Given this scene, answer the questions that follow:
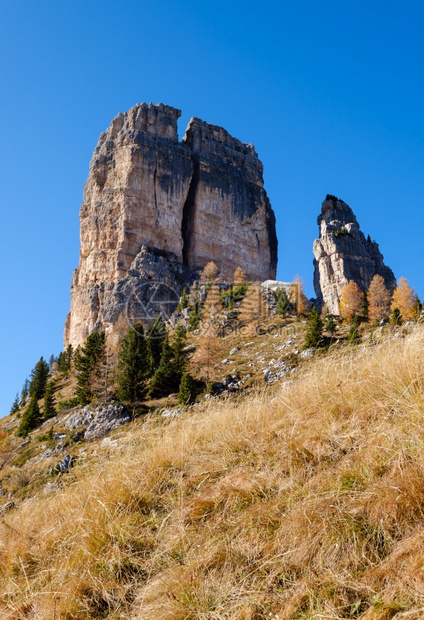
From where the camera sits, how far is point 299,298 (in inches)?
1941

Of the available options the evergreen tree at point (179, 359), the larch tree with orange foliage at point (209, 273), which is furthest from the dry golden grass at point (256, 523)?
the larch tree with orange foliage at point (209, 273)

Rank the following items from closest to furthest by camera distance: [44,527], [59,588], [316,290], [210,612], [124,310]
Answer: [210,612] → [59,588] → [44,527] → [124,310] → [316,290]

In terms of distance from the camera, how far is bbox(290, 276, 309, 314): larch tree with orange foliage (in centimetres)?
4784

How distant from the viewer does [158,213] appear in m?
67.4

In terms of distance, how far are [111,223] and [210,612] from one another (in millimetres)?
68114

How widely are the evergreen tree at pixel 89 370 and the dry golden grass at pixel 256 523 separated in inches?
1255

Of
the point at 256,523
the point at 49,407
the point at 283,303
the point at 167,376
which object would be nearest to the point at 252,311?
the point at 283,303

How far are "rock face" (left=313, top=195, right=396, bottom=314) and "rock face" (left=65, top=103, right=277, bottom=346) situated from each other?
9.29 metres

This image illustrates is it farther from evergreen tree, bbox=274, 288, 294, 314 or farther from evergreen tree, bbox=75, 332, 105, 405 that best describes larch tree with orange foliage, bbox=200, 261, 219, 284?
evergreen tree, bbox=75, 332, 105, 405

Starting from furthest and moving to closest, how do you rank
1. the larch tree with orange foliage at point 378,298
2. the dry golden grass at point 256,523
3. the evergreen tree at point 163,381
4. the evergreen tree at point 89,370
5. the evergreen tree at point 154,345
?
the larch tree with orange foliage at point 378,298 < the evergreen tree at point 154,345 < the evergreen tree at point 89,370 < the evergreen tree at point 163,381 < the dry golden grass at point 256,523

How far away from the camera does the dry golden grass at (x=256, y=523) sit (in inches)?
77.5

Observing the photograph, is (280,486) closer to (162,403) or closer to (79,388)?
(162,403)

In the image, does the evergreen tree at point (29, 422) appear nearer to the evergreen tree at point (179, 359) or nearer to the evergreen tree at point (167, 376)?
the evergreen tree at point (167, 376)

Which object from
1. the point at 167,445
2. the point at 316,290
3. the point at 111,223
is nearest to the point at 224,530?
the point at 167,445
